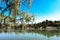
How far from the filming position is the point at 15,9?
7.70m

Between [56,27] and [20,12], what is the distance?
72592 mm

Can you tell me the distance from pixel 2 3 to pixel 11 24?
1.03 metres

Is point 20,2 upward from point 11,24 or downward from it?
upward

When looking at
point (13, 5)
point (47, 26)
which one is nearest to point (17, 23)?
point (13, 5)

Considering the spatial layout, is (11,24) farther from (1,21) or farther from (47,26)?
(47,26)

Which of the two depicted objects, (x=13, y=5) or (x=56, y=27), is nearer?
(x=13, y=5)

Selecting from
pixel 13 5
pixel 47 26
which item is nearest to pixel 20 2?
pixel 13 5

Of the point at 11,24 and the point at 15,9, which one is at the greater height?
the point at 15,9

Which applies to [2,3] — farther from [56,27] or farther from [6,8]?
[56,27]

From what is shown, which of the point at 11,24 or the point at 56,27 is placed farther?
the point at 56,27

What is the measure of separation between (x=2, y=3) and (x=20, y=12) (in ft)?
3.08

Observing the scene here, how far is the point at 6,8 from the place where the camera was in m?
Answer: 7.44

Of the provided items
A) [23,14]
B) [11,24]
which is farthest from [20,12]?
[11,24]

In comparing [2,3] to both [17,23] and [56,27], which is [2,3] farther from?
[56,27]
